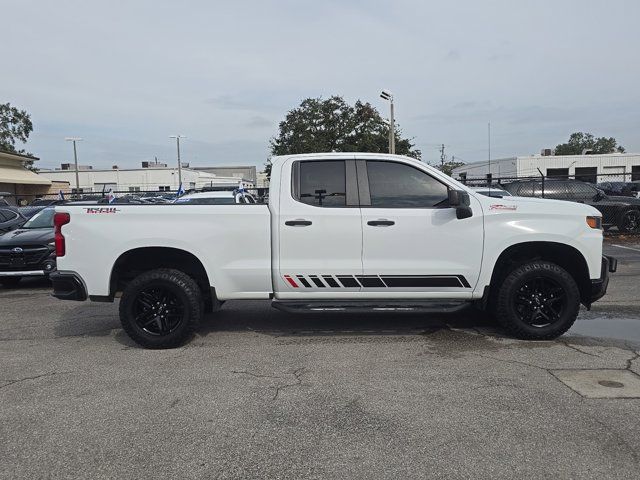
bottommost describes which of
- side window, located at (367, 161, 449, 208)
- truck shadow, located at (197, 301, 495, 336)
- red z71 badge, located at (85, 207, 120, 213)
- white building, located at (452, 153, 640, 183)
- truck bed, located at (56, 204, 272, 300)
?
truck shadow, located at (197, 301, 495, 336)

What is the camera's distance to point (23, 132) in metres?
A: 65.1

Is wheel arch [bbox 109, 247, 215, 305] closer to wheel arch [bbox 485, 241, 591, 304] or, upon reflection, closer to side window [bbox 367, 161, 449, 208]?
side window [bbox 367, 161, 449, 208]

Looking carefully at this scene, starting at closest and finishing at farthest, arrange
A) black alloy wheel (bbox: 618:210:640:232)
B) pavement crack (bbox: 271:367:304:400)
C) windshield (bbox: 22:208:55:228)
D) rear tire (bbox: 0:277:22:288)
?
pavement crack (bbox: 271:367:304:400) < rear tire (bbox: 0:277:22:288) < windshield (bbox: 22:208:55:228) < black alloy wheel (bbox: 618:210:640:232)

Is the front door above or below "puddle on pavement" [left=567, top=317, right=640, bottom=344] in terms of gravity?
above

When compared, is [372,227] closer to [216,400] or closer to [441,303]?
[441,303]

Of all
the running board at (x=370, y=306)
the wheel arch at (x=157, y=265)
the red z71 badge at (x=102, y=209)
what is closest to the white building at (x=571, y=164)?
the running board at (x=370, y=306)

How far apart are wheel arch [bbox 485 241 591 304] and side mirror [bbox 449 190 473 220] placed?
606 millimetres

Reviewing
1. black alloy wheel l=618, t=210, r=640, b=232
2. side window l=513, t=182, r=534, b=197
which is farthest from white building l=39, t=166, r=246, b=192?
black alloy wheel l=618, t=210, r=640, b=232

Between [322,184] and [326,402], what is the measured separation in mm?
2452

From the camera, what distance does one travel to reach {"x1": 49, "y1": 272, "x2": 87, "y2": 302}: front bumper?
5.70 meters

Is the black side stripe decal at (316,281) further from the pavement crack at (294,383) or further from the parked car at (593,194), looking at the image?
the parked car at (593,194)

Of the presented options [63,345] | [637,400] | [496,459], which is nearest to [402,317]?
[637,400]

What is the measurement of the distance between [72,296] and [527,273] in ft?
15.9

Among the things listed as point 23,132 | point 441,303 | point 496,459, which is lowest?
point 496,459
